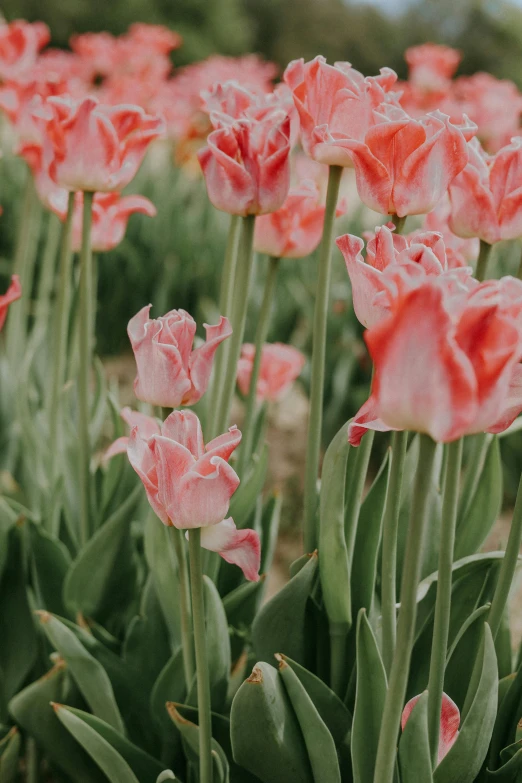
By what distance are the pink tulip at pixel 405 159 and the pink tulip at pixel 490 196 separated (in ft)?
0.25

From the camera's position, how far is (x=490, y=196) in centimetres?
89

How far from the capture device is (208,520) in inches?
27.7

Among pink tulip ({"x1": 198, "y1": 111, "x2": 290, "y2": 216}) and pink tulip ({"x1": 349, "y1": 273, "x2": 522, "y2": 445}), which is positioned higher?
pink tulip ({"x1": 198, "y1": 111, "x2": 290, "y2": 216})

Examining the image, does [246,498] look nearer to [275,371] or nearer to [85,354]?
[85,354]

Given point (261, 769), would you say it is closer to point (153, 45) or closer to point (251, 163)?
point (251, 163)

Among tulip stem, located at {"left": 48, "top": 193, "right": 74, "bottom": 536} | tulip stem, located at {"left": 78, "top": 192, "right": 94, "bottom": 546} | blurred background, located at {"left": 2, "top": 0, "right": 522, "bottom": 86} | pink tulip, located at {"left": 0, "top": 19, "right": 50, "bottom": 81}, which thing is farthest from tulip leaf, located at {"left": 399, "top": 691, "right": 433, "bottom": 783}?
blurred background, located at {"left": 2, "top": 0, "right": 522, "bottom": 86}

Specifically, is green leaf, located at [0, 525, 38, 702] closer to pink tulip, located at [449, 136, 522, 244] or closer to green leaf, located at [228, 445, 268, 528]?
green leaf, located at [228, 445, 268, 528]

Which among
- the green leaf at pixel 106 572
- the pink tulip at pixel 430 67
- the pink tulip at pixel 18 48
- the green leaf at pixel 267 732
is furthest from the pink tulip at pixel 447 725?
the pink tulip at pixel 430 67

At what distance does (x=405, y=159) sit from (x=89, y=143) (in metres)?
0.44

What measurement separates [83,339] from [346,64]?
1.56ft

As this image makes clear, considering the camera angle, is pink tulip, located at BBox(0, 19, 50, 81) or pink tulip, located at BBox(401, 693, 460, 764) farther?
pink tulip, located at BBox(0, 19, 50, 81)

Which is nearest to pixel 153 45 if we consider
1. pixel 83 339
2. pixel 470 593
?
pixel 83 339

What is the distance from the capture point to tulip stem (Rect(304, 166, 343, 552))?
0.91 meters

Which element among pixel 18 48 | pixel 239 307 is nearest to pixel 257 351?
pixel 239 307
